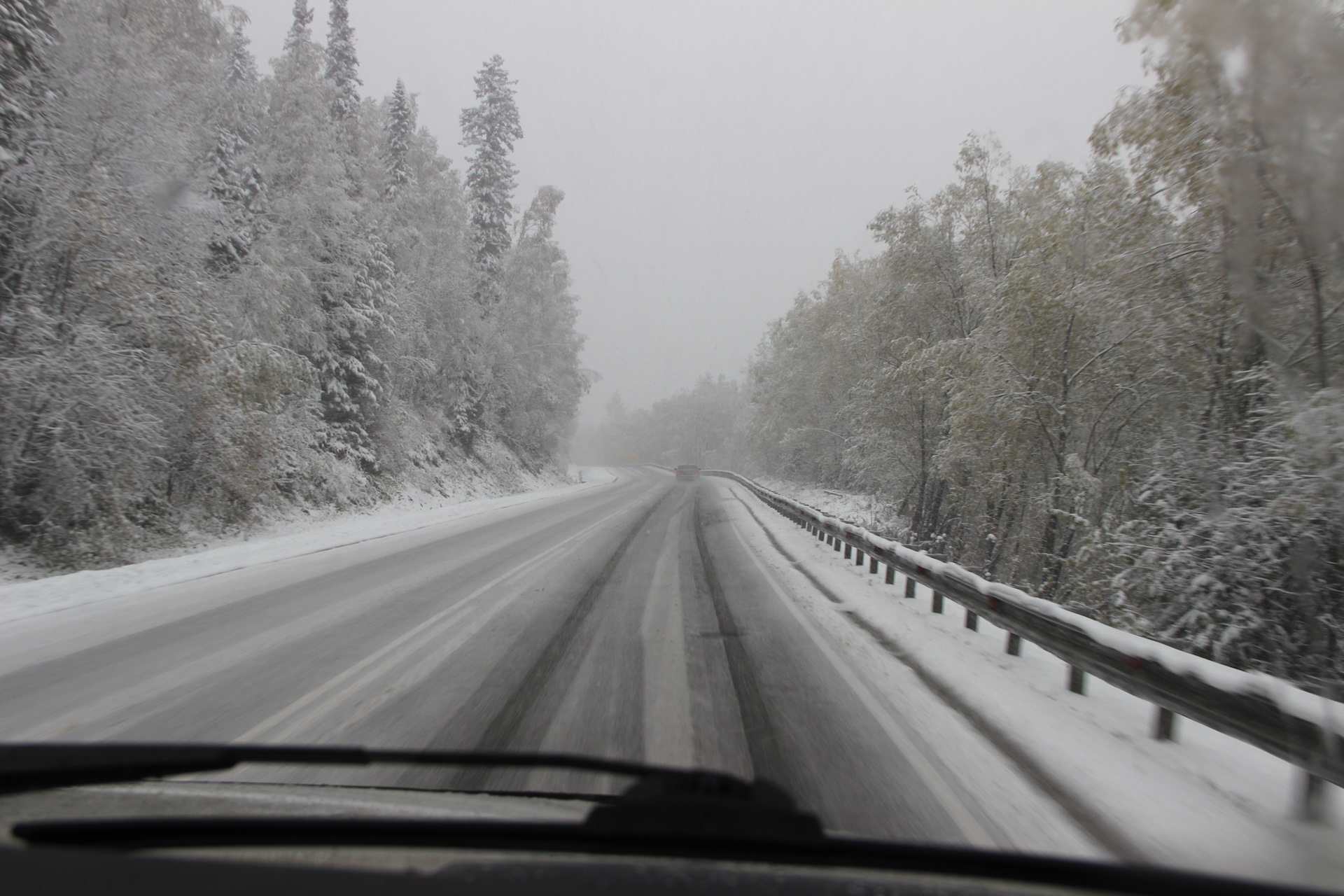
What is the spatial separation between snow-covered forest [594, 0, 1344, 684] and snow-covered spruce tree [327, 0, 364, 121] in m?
20.5

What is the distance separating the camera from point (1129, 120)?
826cm

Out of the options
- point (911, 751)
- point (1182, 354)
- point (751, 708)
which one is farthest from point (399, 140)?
point (911, 751)

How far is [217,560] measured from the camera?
8797mm

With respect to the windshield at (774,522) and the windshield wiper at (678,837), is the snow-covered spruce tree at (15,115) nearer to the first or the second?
the windshield at (774,522)

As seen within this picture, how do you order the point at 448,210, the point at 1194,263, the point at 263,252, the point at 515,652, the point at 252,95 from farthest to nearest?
the point at 448,210, the point at 252,95, the point at 263,252, the point at 1194,263, the point at 515,652

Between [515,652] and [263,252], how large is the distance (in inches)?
561

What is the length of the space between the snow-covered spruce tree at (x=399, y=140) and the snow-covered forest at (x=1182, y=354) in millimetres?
20591

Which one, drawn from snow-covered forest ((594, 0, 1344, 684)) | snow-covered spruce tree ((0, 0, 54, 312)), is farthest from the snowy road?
snow-covered spruce tree ((0, 0, 54, 312))

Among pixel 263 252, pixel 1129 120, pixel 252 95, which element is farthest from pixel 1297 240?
pixel 252 95

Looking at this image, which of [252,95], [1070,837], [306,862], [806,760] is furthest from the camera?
[252,95]

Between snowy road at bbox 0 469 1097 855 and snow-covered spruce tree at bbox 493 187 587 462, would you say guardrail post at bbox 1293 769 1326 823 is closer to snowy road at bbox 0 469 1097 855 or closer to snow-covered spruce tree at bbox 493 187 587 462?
snowy road at bbox 0 469 1097 855

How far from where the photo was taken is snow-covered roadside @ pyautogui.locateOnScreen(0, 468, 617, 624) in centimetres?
640

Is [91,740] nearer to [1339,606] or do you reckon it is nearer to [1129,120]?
[1339,606]

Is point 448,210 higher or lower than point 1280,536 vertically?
higher
